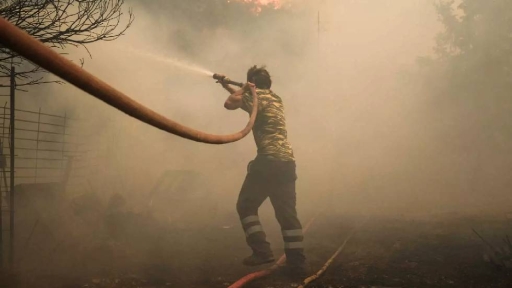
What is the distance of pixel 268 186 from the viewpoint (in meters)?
3.67

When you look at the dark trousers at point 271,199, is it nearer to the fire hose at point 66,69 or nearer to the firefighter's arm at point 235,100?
the firefighter's arm at point 235,100

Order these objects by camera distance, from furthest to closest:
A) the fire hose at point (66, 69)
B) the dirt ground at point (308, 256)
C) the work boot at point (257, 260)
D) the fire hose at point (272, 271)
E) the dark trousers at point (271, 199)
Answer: the dark trousers at point (271, 199)
the work boot at point (257, 260)
the dirt ground at point (308, 256)
the fire hose at point (272, 271)
the fire hose at point (66, 69)

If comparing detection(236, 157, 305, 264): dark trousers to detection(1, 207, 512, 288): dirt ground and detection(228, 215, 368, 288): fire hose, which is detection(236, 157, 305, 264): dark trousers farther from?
detection(1, 207, 512, 288): dirt ground

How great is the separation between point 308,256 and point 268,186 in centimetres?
112

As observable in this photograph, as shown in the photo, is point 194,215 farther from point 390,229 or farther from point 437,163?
→ point 437,163

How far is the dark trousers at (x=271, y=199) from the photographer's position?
11.4 ft

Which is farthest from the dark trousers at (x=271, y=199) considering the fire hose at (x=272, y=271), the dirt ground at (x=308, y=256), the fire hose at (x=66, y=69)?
the fire hose at (x=66, y=69)

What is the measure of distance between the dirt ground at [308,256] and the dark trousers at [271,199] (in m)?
0.40

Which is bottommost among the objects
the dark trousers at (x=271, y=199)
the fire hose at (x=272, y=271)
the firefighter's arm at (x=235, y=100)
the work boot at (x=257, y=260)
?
the fire hose at (x=272, y=271)

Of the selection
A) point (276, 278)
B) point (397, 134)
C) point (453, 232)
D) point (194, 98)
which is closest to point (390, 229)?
point (453, 232)

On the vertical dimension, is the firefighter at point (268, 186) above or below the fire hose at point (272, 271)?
above

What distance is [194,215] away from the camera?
7.30m

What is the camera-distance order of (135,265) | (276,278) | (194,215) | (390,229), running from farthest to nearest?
(194,215) → (390,229) → (135,265) → (276,278)

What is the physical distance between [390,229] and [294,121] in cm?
1132
